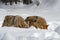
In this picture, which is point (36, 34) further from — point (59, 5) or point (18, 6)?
point (18, 6)

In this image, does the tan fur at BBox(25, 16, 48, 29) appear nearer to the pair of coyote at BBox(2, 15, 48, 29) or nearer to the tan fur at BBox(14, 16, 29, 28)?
the pair of coyote at BBox(2, 15, 48, 29)

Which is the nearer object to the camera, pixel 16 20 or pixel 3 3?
pixel 16 20

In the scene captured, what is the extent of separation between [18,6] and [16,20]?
42.2ft

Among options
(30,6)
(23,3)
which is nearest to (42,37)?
(30,6)

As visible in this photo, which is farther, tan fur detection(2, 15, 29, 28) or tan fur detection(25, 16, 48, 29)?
tan fur detection(25, 16, 48, 29)

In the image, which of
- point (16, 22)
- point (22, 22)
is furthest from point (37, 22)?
point (16, 22)

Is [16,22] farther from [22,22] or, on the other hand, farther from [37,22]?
[37,22]

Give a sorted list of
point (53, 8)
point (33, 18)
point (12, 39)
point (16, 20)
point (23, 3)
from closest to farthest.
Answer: point (12, 39), point (16, 20), point (33, 18), point (53, 8), point (23, 3)

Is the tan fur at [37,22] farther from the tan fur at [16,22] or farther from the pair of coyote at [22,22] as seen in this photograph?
the tan fur at [16,22]

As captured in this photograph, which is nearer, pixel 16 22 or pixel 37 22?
pixel 16 22

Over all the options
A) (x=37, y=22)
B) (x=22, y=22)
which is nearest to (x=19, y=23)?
(x=22, y=22)

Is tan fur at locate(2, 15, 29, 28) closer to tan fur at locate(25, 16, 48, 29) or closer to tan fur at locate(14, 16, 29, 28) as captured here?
tan fur at locate(14, 16, 29, 28)

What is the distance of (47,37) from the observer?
4.37 metres

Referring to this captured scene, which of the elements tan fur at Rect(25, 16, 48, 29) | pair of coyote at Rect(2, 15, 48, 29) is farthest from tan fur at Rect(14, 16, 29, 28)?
tan fur at Rect(25, 16, 48, 29)
